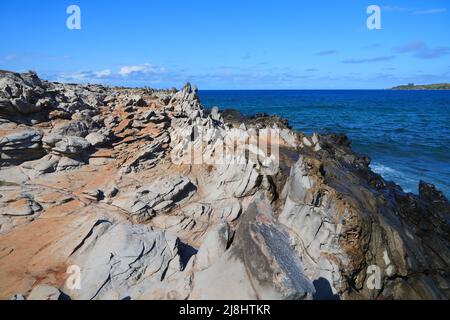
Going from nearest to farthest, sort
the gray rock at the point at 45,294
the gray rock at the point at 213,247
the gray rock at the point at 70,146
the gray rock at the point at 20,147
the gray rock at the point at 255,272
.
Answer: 1. the gray rock at the point at 255,272
2. the gray rock at the point at 45,294
3. the gray rock at the point at 213,247
4. the gray rock at the point at 20,147
5. the gray rock at the point at 70,146

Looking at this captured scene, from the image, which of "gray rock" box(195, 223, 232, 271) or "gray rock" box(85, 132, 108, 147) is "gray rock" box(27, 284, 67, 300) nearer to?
"gray rock" box(195, 223, 232, 271)

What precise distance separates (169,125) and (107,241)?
11.0m

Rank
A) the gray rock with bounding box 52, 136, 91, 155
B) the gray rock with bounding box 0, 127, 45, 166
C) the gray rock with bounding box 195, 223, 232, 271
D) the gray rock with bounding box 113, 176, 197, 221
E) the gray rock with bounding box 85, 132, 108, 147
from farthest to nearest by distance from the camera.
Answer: the gray rock with bounding box 85, 132, 108, 147
the gray rock with bounding box 52, 136, 91, 155
the gray rock with bounding box 0, 127, 45, 166
the gray rock with bounding box 113, 176, 197, 221
the gray rock with bounding box 195, 223, 232, 271

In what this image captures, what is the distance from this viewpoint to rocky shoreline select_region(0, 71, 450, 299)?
848cm

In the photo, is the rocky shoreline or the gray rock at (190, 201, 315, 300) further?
the rocky shoreline

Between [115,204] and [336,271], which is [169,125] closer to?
[115,204]

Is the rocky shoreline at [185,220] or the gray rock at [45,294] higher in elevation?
the rocky shoreline at [185,220]

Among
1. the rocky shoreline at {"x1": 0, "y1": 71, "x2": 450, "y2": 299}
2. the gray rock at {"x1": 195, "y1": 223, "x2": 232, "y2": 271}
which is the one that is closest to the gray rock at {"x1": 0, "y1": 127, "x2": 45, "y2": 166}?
the rocky shoreline at {"x1": 0, "y1": 71, "x2": 450, "y2": 299}

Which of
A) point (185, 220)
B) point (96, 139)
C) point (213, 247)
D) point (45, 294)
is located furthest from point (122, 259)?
point (96, 139)

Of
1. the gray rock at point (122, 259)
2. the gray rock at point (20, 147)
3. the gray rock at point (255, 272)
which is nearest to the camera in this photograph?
the gray rock at point (255, 272)

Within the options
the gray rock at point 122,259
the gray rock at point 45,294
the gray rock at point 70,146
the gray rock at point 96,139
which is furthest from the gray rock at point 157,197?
the gray rock at point 45,294

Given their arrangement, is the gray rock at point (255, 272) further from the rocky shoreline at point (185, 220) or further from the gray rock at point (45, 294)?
the gray rock at point (45, 294)

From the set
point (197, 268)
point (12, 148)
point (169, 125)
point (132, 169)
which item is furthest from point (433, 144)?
point (12, 148)

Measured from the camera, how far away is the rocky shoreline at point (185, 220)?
8477 mm
